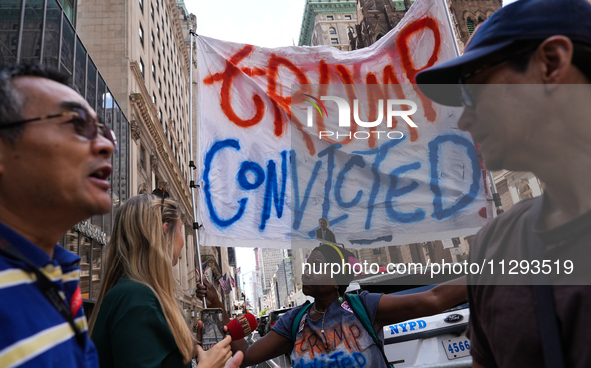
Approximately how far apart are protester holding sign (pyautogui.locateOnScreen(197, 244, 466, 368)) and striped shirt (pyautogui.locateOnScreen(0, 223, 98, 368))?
6.57ft

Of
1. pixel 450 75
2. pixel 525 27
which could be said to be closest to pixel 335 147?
pixel 450 75

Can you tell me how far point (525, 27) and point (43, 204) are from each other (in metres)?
1.66

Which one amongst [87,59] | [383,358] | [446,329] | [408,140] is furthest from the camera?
[87,59]

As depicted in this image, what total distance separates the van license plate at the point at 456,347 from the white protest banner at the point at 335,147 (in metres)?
1.16

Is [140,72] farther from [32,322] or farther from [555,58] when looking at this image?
[555,58]

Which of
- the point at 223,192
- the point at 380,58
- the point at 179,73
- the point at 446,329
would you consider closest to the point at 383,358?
the point at 446,329

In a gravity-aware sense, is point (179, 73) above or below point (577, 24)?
above

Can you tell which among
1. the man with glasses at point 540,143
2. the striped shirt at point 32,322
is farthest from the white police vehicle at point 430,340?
the striped shirt at point 32,322

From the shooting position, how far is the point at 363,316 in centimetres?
323

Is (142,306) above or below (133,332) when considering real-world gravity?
above

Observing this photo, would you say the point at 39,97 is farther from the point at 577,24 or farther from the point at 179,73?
the point at 179,73

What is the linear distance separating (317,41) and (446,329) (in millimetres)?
90875

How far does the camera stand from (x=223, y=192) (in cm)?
479

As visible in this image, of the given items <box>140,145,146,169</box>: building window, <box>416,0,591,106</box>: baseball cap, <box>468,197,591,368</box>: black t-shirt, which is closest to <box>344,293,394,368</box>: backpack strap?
<box>468,197,591,368</box>: black t-shirt
